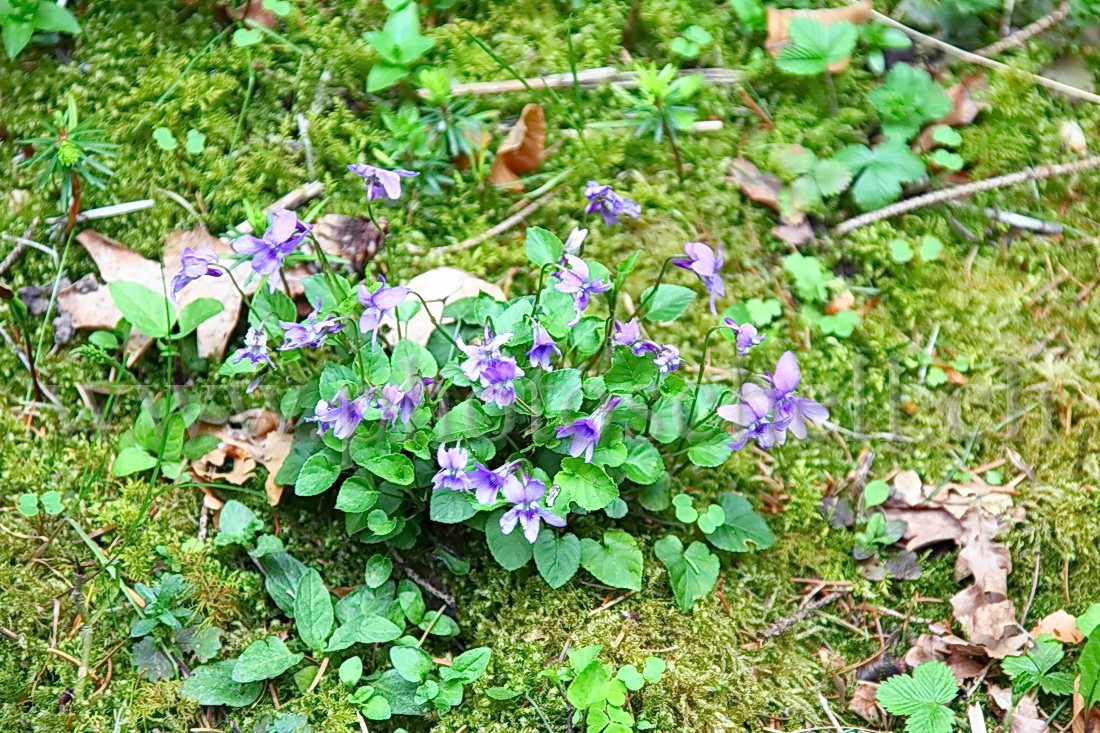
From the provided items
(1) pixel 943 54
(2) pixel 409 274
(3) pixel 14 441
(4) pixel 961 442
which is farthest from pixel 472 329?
(1) pixel 943 54

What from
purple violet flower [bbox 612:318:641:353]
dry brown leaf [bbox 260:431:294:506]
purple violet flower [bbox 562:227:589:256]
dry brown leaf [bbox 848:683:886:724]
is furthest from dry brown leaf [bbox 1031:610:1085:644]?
dry brown leaf [bbox 260:431:294:506]

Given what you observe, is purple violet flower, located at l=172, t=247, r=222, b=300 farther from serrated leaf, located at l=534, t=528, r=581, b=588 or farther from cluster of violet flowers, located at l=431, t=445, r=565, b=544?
serrated leaf, located at l=534, t=528, r=581, b=588

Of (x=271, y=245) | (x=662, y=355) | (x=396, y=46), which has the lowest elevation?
(x=662, y=355)

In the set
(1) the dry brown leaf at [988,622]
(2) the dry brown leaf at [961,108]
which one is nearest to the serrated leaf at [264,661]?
(1) the dry brown leaf at [988,622]

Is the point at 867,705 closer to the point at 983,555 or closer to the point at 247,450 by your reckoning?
the point at 983,555

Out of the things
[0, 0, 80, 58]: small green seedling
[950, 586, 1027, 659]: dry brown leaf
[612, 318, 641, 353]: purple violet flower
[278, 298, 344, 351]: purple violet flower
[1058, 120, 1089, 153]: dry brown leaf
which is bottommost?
[950, 586, 1027, 659]: dry brown leaf

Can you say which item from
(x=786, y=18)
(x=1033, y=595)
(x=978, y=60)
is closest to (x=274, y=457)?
(x=1033, y=595)

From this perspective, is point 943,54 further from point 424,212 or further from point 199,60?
point 199,60
